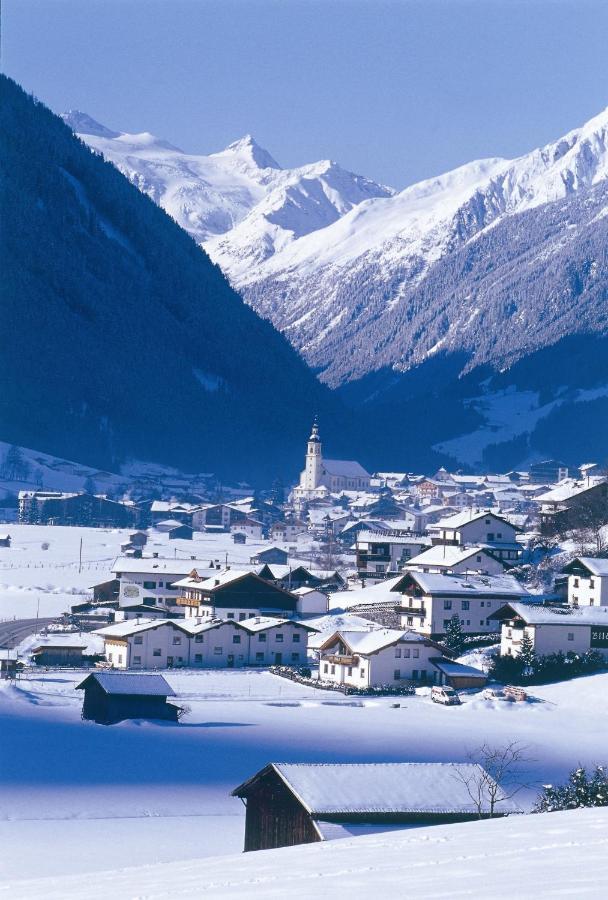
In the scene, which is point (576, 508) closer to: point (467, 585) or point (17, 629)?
point (467, 585)

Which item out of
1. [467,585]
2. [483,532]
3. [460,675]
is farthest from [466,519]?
[460,675]

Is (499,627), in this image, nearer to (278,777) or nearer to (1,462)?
(278,777)

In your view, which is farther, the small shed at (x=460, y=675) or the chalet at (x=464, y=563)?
the chalet at (x=464, y=563)

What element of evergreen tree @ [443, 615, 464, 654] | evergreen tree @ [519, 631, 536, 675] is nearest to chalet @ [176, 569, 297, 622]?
evergreen tree @ [443, 615, 464, 654]

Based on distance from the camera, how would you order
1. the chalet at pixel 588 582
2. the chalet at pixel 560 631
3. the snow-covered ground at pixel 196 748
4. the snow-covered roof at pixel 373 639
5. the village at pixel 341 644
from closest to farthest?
the village at pixel 341 644 → the snow-covered ground at pixel 196 748 → the snow-covered roof at pixel 373 639 → the chalet at pixel 560 631 → the chalet at pixel 588 582

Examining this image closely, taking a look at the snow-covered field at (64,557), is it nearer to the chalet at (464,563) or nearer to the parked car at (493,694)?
the chalet at (464,563)

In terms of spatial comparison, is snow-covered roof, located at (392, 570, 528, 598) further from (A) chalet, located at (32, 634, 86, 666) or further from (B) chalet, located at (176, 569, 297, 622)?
(A) chalet, located at (32, 634, 86, 666)

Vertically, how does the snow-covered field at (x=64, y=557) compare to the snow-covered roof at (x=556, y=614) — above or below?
above

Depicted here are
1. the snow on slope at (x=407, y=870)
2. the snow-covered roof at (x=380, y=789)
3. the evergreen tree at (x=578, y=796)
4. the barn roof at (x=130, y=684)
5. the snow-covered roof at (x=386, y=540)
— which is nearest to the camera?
the snow on slope at (x=407, y=870)

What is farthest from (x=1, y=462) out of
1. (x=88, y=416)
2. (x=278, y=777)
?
(x=278, y=777)

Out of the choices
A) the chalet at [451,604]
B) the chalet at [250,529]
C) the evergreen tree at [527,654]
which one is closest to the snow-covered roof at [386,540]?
the chalet at [451,604]
